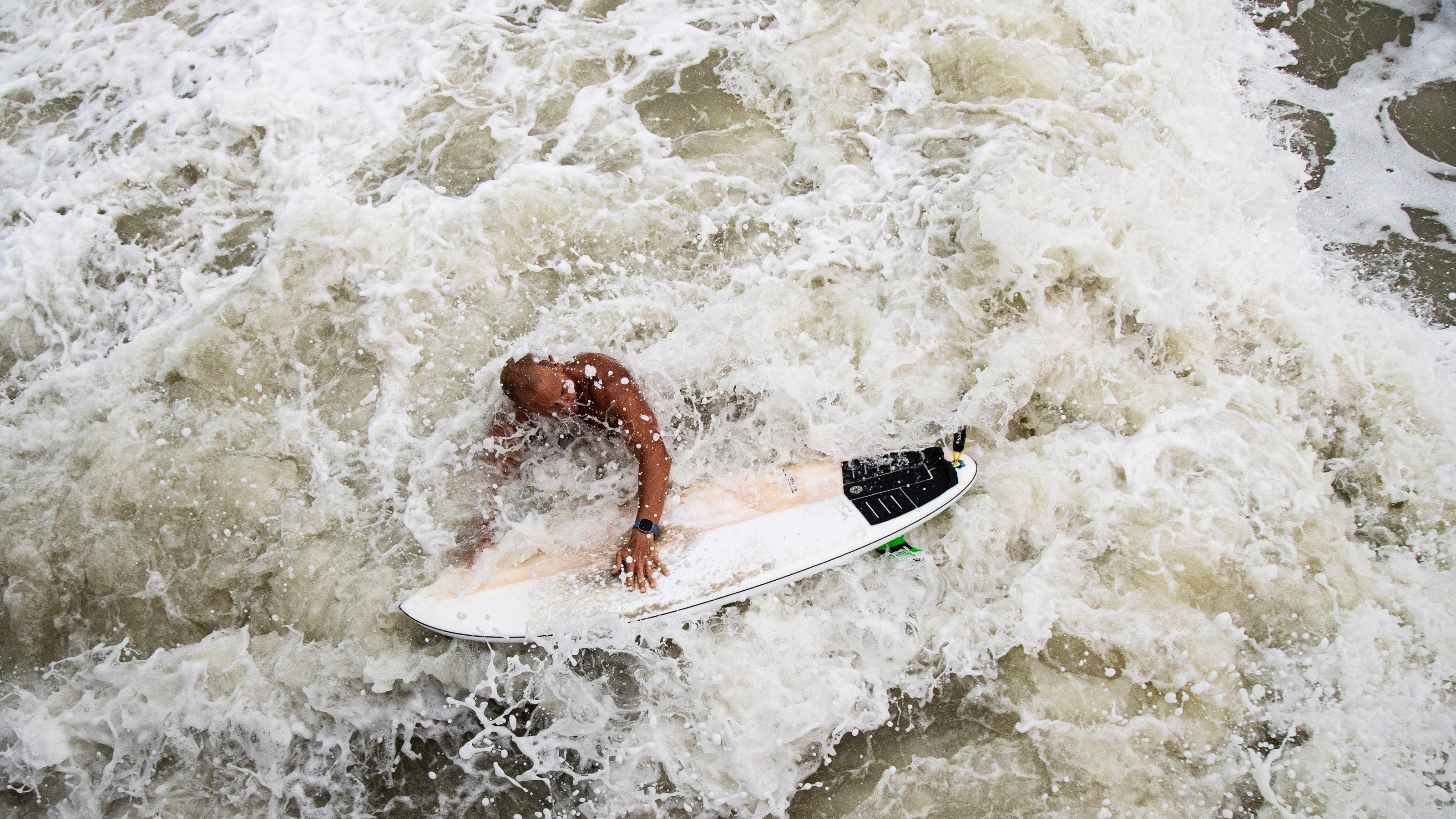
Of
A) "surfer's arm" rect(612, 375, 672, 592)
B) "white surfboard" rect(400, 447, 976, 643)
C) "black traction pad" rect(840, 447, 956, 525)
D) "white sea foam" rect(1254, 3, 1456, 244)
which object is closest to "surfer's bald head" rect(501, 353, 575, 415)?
"surfer's arm" rect(612, 375, 672, 592)

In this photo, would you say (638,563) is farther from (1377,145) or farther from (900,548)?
(1377,145)

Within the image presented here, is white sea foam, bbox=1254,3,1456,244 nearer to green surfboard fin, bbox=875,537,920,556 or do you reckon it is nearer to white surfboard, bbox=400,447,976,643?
white surfboard, bbox=400,447,976,643

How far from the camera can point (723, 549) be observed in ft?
12.9

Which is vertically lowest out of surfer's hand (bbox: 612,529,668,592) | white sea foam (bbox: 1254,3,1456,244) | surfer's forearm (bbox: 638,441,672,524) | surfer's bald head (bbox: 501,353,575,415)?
surfer's hand (bbox: 612,529,668,592)

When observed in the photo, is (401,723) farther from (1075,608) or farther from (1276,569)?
(1276,569)

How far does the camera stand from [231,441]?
435 cm

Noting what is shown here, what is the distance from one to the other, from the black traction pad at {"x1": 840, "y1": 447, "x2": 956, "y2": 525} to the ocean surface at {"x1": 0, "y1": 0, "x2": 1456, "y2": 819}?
0.20m

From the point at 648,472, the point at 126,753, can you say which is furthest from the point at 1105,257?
Result: the point at 126,753

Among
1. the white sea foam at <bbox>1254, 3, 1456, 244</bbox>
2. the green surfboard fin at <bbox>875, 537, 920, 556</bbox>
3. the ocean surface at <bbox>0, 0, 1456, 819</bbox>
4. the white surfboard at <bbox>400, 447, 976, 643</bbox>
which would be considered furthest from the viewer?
the white sea foam at <bbox>1254, 3, 1456, 244</bbox>

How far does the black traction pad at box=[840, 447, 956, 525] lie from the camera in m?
3.96

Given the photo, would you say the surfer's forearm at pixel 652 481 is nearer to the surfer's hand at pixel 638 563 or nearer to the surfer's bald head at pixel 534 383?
the surfer's hand at pixel 638 563

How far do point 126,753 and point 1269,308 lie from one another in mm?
6671

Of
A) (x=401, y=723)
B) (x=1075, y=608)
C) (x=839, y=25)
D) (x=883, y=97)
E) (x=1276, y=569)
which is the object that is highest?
(x=839, y=25)

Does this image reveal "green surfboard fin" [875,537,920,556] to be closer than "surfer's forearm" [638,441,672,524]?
No
